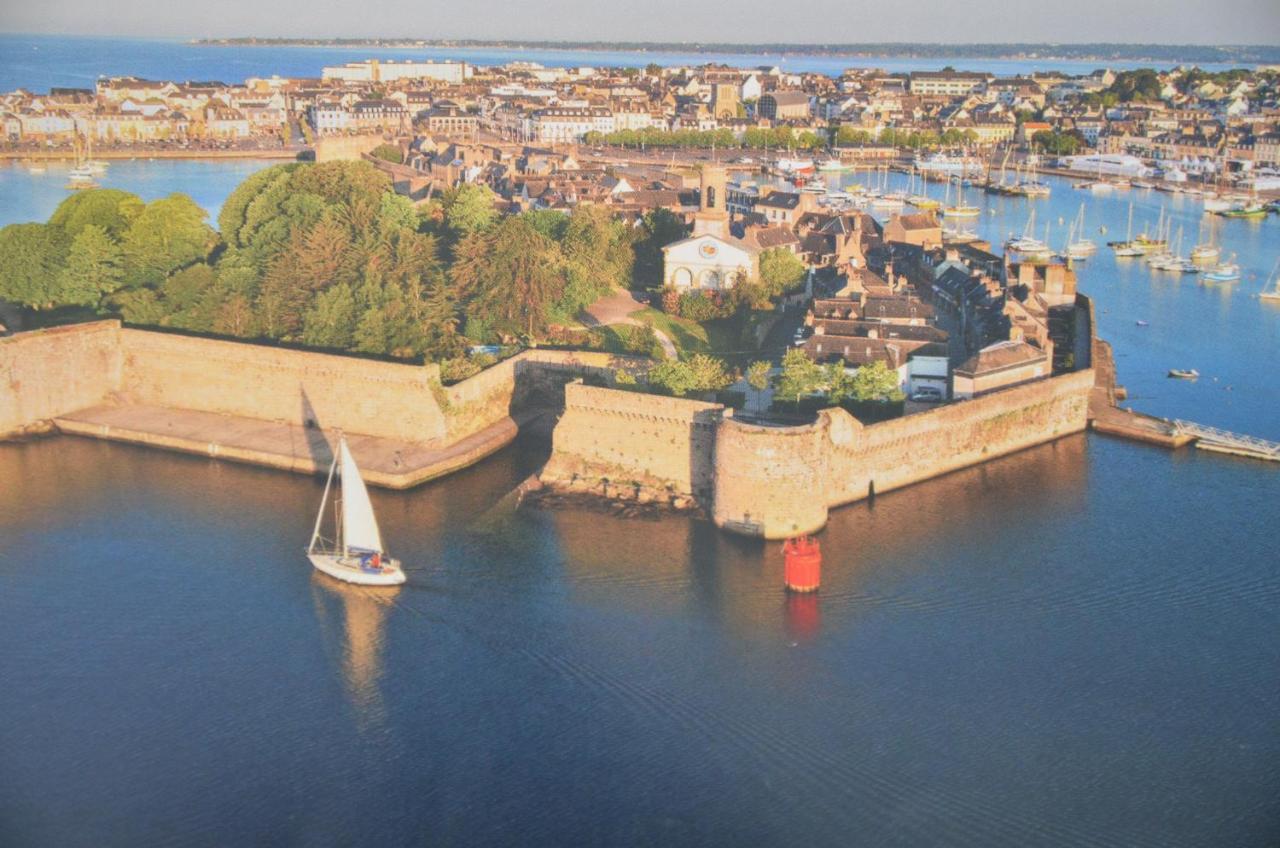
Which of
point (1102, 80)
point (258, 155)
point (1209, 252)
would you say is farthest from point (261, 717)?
point (1102, 80)

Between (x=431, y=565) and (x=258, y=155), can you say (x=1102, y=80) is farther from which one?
(x=431, y=565)

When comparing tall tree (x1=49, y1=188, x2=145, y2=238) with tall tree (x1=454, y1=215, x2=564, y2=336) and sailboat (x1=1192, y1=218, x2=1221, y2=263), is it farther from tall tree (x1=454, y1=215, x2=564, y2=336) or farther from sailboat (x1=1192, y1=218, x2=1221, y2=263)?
sailboat (x1=1192, y1=218, x2=1221, y2=263)

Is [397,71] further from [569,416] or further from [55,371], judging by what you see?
[569,416]

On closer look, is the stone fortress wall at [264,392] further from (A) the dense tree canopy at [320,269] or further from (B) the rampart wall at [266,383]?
(A) the dense tree canopy at [320,269]

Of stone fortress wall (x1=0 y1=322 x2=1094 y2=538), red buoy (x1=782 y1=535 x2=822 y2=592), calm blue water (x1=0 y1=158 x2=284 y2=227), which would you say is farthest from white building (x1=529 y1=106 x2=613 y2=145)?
red buoy (x1=782 y1=535 x2=822 y2=592)

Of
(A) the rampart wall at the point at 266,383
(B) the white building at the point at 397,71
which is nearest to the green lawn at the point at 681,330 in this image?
(A) the rampart wall at the point at 266,383

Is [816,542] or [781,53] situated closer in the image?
[816,542]
